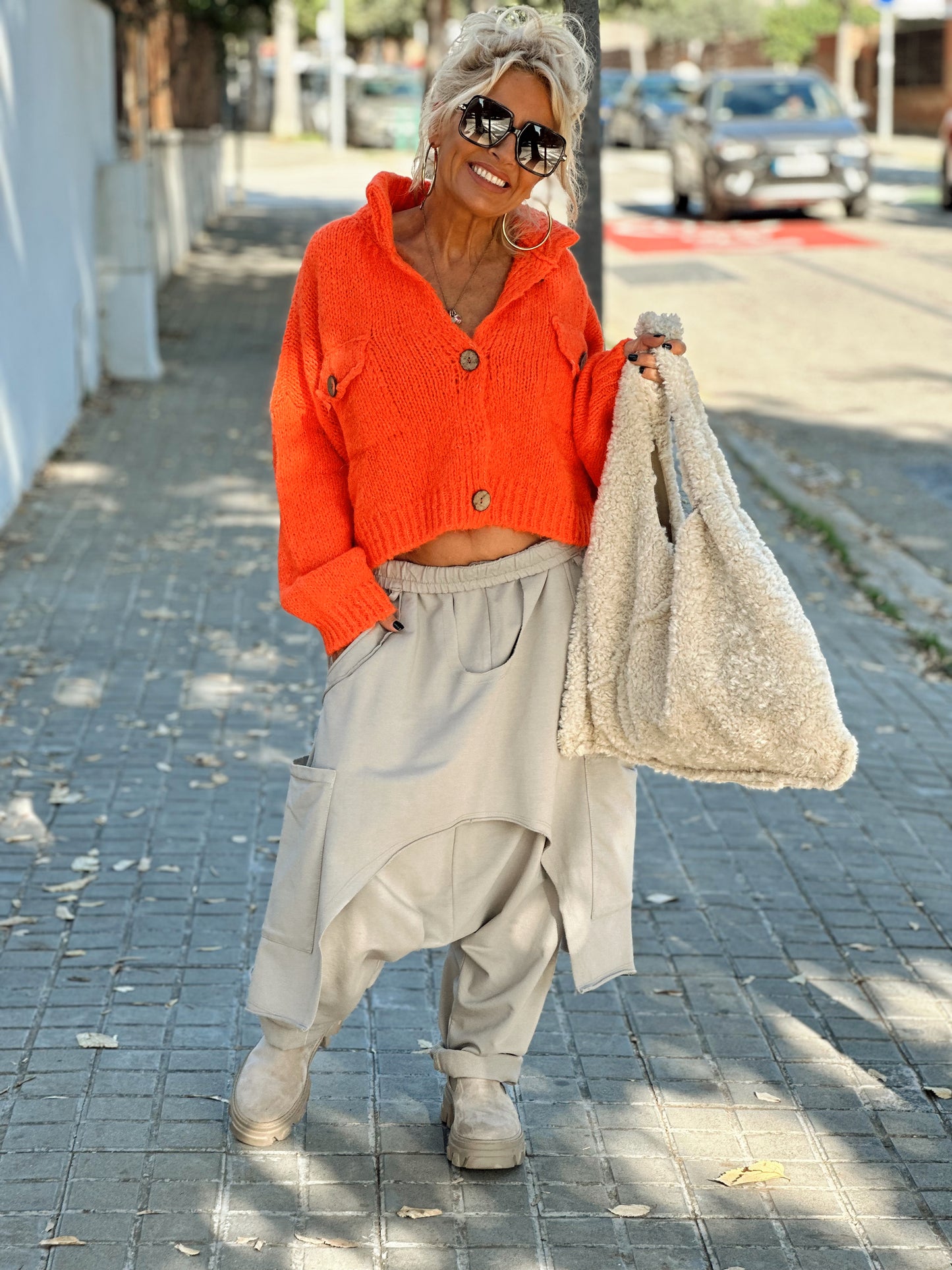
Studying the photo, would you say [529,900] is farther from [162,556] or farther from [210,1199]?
[162,556]

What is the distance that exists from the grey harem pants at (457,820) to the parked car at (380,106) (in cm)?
3760

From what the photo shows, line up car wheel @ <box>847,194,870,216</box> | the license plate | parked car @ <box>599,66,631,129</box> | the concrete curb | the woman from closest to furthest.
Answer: the woman, the concrete curb, the license plate, car wheel @ <box>847,194,870,216</box>, parked car @ <box>599,66,631,129</box>

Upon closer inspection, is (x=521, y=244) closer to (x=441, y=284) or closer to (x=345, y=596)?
(x=441, y=284)

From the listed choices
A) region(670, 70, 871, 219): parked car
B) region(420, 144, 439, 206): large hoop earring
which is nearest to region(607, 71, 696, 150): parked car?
region(670, 70, 871, 219): parked car

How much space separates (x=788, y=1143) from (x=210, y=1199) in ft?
3.85

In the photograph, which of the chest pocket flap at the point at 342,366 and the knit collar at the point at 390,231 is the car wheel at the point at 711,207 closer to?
the knit collar at the point at 390,231

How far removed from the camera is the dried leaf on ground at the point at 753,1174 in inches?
127

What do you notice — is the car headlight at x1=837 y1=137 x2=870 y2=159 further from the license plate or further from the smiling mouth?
the smiling mouth

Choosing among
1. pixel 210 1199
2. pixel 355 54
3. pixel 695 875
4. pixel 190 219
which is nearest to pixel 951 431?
pixel 695 875

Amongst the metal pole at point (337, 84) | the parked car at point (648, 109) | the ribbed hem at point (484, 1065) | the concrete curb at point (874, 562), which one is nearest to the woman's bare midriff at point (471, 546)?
the ribbed hem at point (484, 1065)

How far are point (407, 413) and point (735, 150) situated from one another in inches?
748

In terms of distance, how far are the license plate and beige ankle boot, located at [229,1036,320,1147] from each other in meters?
19.2

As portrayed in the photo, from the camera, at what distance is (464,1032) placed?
10.7 ft

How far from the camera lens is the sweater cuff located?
3051 millimetres
